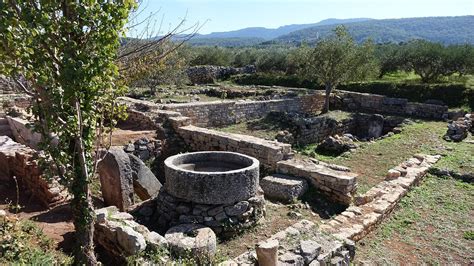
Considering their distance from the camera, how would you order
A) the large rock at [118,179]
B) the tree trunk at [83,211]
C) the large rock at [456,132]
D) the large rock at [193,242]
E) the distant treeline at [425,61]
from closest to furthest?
the tree trunk at [83,211]
the large rock at [193,242]
the large rock at [118,179]
the large rock at [456,132]
the distant treeline at [425,61]

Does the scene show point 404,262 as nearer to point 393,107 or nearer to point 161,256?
point 161,256

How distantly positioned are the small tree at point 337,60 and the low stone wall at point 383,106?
2.05 meters

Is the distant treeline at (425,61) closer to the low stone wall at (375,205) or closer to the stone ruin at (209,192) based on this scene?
the stone ruin at (209,192)

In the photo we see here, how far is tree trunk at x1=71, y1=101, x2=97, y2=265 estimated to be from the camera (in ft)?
18.0

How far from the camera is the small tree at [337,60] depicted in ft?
71.0

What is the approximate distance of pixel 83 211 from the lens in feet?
18.4

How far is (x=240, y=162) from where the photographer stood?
348 inches

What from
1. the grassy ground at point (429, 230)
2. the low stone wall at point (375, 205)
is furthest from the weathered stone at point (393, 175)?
the grassy ground at point (429, 230)

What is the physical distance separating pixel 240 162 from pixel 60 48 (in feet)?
16.3

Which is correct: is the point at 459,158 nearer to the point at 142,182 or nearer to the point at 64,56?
the point at 142,182

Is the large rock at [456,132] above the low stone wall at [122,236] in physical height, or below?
below

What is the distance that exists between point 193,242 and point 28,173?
500cm

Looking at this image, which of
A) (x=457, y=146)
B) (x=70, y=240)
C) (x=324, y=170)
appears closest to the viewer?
(x=70, y=240)

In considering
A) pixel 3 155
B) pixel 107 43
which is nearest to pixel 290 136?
pixel 3 155
